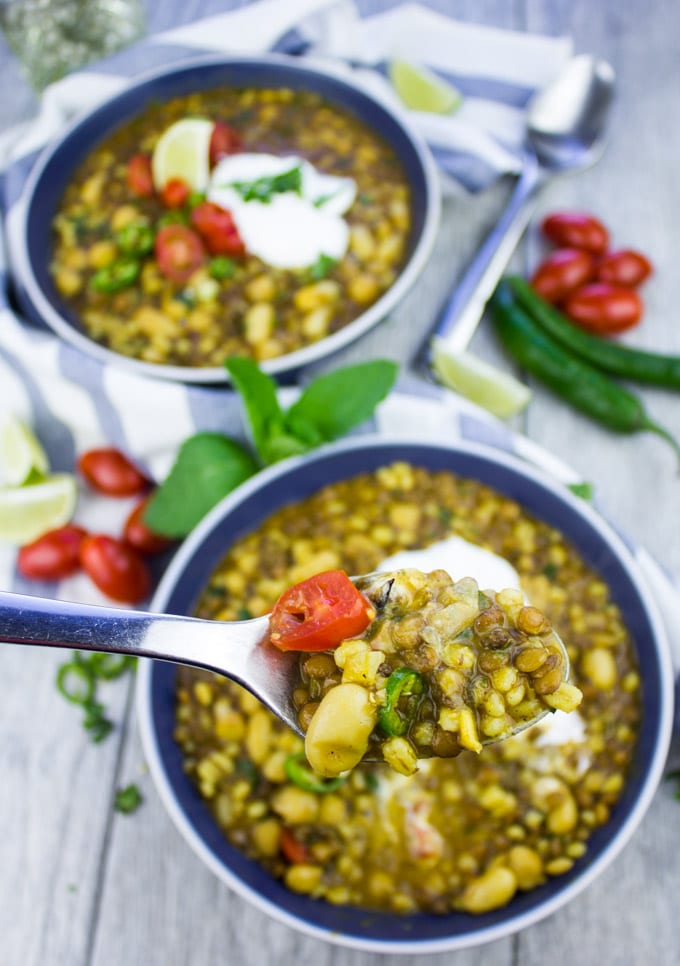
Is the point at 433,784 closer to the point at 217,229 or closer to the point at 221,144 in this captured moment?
the point at 217,229

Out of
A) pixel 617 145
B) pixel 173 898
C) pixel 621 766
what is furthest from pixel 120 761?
pixel 617 145

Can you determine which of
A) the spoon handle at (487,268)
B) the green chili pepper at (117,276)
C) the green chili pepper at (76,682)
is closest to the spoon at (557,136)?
the spoon handle at (487,268)

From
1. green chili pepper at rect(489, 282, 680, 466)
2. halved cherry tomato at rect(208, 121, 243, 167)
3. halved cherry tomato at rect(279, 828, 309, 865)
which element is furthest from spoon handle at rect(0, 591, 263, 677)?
halved cherry tomato at rect(208, 121, 243, 167)

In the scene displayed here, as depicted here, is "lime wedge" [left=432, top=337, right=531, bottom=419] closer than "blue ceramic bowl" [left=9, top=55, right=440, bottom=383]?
No

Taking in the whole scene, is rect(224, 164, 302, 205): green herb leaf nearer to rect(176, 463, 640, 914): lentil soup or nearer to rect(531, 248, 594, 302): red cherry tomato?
rect(531, 248, 594, 302): red cherry tomato

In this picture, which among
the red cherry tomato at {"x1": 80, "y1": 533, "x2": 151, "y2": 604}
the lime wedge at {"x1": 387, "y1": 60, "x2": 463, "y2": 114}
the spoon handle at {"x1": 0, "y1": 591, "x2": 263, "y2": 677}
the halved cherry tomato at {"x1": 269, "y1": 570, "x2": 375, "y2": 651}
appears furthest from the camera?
the lime wedge at {"x1": 387, "y1": 60, "x2": 463, "y2": 114}
